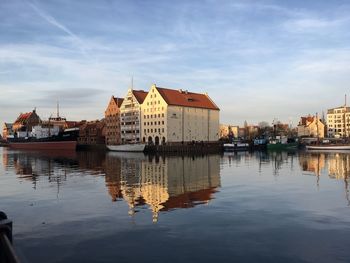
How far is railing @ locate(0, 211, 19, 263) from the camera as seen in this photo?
22.2ft

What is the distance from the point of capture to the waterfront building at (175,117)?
418 feet

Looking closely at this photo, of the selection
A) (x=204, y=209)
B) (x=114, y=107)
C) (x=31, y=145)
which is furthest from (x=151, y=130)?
(x=204, y=209)

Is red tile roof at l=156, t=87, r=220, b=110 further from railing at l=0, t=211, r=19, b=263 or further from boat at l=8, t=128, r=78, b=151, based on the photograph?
railing at l=0, t=211, r=19, b=263

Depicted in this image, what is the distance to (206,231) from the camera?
17.2 metres

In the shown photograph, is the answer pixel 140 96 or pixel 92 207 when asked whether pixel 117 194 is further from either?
pixel 140 96

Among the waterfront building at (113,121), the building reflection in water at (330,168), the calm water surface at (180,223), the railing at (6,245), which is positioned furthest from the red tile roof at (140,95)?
the railing at (6,245)

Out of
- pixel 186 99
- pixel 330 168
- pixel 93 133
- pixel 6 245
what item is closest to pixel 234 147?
pixel 186 99

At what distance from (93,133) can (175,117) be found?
54713mm

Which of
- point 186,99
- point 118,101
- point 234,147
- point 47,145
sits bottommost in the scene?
point 234,147

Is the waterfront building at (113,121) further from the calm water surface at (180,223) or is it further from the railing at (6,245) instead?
the railing at (6,245)

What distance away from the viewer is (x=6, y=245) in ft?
24.1

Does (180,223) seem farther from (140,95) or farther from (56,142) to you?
(56,142)

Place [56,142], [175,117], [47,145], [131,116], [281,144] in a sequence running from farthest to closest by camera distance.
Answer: [281,144]
[47,145]
[56,142]
[131,116]
[175,117]

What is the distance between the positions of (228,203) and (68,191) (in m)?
13.5
